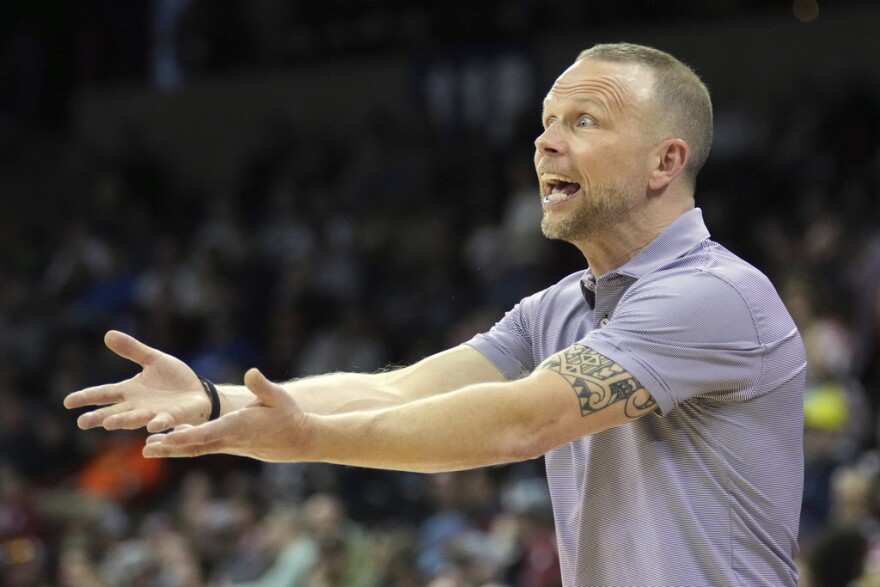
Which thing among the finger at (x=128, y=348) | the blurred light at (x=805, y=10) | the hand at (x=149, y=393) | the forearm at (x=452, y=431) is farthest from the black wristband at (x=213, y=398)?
the blurred light at (x=805, y=10)

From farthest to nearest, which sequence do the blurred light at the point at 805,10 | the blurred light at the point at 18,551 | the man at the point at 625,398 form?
the blurred light at the point at 805,10 < the blurred light at the point at 18,551 < the man at the point at 625,398

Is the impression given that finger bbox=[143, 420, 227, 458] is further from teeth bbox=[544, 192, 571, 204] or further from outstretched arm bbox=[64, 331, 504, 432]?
teeth bbox=[544, 192, 571, 204]

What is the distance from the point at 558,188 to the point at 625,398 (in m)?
0.67

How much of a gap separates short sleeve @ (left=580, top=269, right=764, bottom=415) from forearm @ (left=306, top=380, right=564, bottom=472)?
196mm

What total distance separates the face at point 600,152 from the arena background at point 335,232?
3.33m

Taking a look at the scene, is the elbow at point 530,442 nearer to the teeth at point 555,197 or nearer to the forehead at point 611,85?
the teeth at point 555,197

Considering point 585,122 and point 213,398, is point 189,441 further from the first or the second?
point 585,122

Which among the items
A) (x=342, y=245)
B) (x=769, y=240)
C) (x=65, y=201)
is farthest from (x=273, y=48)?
(x=769, y=240)

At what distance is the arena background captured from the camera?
9.00 meters

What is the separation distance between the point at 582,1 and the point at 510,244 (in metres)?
3.88

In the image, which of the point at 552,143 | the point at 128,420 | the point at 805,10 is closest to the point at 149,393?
the point at 128,420

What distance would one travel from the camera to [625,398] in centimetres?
301

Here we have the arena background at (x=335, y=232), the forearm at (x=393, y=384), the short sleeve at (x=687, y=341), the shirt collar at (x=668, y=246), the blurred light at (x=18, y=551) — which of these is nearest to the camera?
the short sleeve at (x=687, y=341)

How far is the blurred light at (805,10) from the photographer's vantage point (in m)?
13.3
